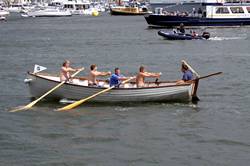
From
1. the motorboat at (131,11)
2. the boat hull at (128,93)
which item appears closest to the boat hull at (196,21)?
the boat hull at (128,93)

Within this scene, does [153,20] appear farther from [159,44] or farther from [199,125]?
[199,125]

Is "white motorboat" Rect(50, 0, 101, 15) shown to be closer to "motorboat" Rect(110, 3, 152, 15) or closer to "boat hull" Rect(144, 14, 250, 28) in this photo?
"motorboat" Rect(110, 3, 152, 15)

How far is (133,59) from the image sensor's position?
4672 centimetres

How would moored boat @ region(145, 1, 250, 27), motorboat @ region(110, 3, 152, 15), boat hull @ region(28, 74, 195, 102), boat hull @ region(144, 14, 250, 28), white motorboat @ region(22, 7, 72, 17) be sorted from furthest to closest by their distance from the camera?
1. white motorboat @ region(22, 7, 72, 17)
2. motorboat @ region(110, 3, 152, 15)
3. moored boat @ region(145, 1, 250, 27)
4. boat hull @ region(144, 14, 250, 28)
5. boat hull @ region(28, 74, 195, 102)

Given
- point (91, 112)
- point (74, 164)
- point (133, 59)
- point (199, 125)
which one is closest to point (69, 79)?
point (91, 112)

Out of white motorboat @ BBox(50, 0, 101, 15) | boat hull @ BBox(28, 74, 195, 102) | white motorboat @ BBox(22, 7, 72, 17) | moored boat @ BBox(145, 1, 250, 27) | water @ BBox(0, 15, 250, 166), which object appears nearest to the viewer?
water @ BBox(0, 15, 250, 166)

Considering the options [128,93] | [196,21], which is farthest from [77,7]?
[128,93]

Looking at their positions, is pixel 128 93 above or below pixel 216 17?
above

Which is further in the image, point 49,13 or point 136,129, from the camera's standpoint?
point 49,13

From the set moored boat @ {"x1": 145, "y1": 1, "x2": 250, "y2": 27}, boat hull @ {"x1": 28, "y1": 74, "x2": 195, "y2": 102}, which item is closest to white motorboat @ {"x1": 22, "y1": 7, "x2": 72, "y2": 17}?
moored boat @ {"x1": 145, "y1": 1, "x2": 250, "y2": 27}

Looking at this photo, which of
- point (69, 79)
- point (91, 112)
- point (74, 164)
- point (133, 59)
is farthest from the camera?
point (133, 59)

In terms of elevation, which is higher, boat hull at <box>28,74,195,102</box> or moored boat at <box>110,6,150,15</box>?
boat hull at <box>28,74,195,102</box>

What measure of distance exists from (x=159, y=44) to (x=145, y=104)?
31.6 meters

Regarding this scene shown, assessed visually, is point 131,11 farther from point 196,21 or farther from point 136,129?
point 136,129
